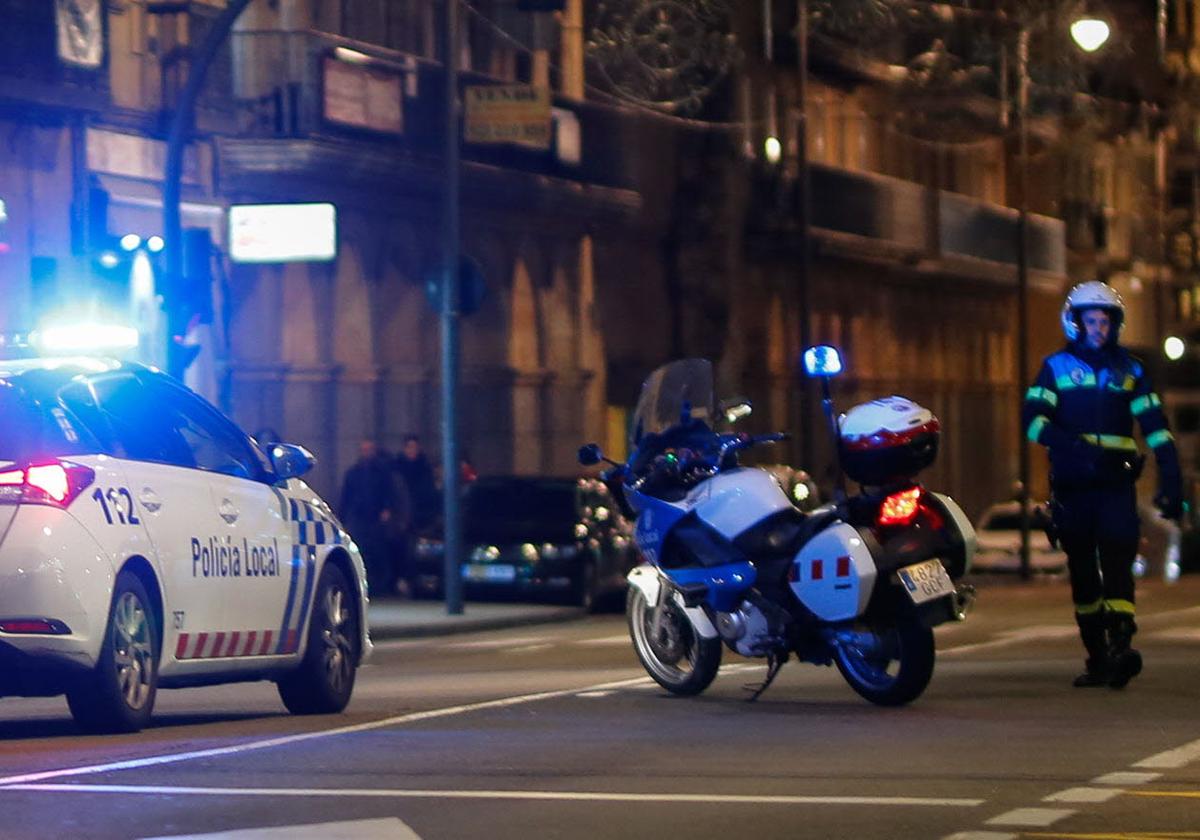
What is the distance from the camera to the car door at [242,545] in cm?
1334

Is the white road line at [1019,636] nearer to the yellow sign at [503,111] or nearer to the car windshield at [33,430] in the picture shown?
the car windshield at [33,430]

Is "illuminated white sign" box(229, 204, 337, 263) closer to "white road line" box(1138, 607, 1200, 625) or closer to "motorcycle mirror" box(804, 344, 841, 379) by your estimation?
"white road line" box(1138, 607, 1200, 625)

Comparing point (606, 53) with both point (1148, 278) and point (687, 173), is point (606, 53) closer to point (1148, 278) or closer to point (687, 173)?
point (687, 173)

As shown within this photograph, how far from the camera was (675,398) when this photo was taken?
14.9 meters

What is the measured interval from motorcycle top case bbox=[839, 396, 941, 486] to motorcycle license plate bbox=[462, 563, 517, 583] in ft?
56.0

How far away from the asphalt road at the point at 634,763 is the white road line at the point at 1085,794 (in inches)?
0.7

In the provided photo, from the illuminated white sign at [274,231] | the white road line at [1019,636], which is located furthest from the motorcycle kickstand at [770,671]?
the illuminated white sign at [274,231]

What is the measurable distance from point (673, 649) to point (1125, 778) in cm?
443

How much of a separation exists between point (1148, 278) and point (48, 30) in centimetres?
4559

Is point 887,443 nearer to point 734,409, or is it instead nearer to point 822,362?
point 822,362

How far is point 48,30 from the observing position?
3008cm

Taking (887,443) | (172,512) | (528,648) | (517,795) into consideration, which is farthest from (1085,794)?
(528,648)

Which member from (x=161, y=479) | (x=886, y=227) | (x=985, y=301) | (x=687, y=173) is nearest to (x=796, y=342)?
(x=886, y=227)

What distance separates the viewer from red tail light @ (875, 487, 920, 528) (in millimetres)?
13547
